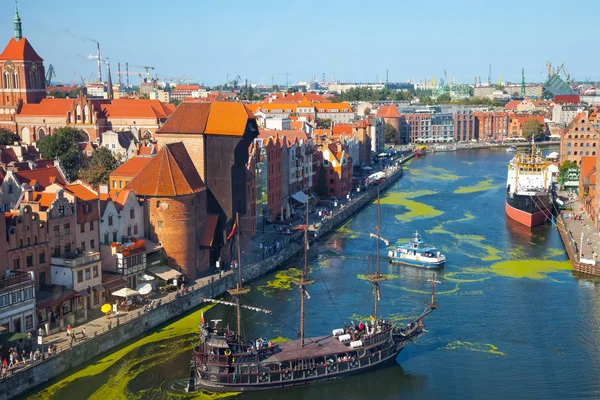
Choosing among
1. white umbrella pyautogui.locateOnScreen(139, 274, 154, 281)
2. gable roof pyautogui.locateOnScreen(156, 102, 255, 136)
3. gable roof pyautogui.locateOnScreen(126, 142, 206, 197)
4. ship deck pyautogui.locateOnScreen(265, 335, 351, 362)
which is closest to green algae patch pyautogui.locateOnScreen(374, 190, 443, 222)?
gable roof pyautogui.locateOnScreen(156, 102, 255, 136)

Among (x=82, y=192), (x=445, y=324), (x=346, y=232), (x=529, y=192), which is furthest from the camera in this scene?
(x=529, y=192)

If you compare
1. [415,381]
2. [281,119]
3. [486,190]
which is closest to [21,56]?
[281,119]

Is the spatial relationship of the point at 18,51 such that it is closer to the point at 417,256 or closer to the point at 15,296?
the point at 417,256

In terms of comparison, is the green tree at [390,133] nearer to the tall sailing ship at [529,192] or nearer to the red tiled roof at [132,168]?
the tall sailing ship at [529,192]

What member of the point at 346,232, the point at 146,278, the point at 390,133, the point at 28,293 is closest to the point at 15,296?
the point at 28,293

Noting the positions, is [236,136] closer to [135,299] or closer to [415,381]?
[135,299]

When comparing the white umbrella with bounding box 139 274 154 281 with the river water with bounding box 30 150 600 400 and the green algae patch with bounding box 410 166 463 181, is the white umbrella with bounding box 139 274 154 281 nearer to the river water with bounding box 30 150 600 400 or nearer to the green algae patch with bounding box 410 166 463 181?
the river water with bounding box 30 150 600 400
